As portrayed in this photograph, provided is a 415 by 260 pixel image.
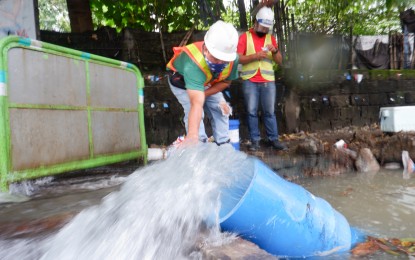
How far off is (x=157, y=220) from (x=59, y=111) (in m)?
1.91

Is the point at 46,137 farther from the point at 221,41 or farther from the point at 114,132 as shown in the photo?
the point at 221,41

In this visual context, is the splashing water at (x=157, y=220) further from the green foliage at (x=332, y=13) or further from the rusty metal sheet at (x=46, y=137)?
the green foliage at (x=332, y=13)

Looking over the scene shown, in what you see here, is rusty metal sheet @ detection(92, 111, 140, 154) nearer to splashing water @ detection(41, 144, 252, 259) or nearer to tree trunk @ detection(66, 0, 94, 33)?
splashing water @ detection(41, 144, 252, 259)

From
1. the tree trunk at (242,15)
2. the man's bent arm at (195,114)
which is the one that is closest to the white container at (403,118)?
the tree trunk at (242,15)

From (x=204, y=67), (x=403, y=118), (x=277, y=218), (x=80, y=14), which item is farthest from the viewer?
(x=80, y=14)

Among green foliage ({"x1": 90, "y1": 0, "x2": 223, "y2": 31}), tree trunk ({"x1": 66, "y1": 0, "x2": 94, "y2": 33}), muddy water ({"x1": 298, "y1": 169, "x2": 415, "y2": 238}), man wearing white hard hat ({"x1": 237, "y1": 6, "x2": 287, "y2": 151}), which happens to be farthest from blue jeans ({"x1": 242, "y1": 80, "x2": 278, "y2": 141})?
tree trunk ({"x1": 66, "y1": 0, "x2": 94, "y2": 33})

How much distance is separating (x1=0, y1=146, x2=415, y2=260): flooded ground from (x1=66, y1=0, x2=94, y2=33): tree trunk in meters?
3.72

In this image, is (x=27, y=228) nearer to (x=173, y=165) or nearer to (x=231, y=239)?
(x=173, y=165)

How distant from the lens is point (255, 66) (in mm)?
4465

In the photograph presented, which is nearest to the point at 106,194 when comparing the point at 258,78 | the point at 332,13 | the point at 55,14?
the point at 258,78

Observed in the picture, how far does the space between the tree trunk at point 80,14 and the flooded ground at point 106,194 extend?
3.72 meters

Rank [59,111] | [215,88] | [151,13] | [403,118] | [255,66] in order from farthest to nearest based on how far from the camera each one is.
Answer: [151,13]
[403,118]
[255,66]
[215,88]
[59,111]

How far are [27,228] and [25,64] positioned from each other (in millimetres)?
1484

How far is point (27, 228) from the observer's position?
1746mm
